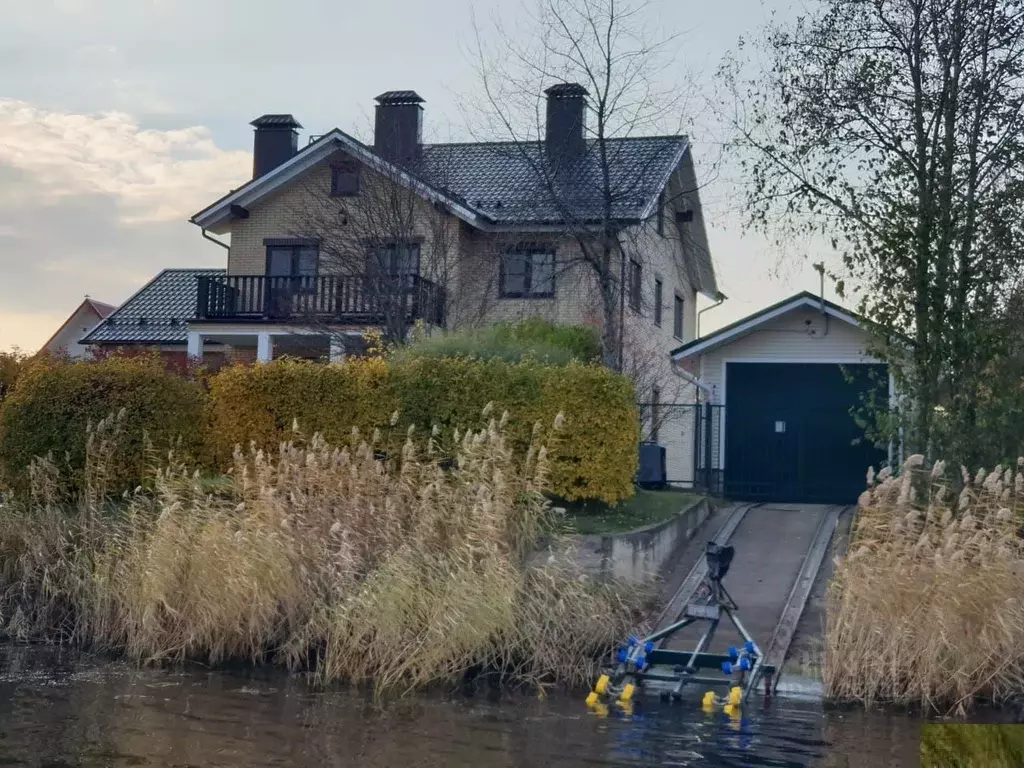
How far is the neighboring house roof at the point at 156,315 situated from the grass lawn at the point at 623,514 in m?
21.5

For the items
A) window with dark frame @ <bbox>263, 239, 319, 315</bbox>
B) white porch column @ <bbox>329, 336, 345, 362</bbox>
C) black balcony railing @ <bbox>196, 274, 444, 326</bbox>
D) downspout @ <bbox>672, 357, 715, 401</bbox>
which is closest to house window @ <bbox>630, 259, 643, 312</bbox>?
downspout @ <bbox>672, 357, 715, 401</bbox>

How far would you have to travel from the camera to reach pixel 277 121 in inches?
1339

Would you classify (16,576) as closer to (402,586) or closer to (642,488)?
(402,586)

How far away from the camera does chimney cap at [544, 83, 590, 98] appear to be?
66.4 feet

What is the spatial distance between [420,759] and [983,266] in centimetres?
899

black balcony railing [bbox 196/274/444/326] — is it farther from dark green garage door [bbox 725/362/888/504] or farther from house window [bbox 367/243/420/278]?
dark green garage door [bbox 725/362/888/504]

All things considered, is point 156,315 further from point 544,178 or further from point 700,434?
point 700,434

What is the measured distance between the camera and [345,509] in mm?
12188

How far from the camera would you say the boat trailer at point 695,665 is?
10.4 m

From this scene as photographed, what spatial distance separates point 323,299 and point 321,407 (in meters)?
12.2

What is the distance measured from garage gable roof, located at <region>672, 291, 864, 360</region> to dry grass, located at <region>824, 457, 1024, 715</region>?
1154 cm

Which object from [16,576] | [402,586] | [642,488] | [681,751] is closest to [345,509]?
[402,586]

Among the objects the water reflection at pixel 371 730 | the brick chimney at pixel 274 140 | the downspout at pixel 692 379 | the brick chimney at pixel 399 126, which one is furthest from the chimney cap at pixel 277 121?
the water reflection at pixel 371 730

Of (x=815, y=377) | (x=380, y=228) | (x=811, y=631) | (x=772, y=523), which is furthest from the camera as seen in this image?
(x=380, y=228)
